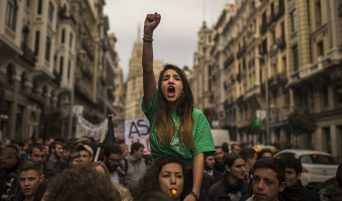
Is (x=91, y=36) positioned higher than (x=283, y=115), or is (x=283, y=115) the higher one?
(x=91, y=36)

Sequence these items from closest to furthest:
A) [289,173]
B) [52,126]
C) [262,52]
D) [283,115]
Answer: [289,173]
[52,126]
[283,115]
[262,52]

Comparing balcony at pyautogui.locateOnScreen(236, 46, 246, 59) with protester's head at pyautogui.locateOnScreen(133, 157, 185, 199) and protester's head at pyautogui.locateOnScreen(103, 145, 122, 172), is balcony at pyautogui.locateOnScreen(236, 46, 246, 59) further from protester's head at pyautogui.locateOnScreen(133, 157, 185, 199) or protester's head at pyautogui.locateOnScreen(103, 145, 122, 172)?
protester's head at pyautogui.locateOnScreen(133, 157, 185, 199)

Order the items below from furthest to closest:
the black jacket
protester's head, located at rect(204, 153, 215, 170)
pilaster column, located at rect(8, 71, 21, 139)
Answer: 1. pilaster column, located at rect(8, 71, 21, 139)
2. protester's head, located at rect(204, 153, 215, 170)
3. the black jacket

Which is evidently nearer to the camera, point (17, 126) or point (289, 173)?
point (289, 173)

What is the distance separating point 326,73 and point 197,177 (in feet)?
87.1

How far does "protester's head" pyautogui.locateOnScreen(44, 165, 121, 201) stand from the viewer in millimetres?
1770

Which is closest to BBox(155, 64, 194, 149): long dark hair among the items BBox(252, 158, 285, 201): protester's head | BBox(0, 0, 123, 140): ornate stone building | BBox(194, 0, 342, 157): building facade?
BBox(252, 158, 285, 201): protester's head

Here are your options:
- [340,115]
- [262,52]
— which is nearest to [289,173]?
[340,115]

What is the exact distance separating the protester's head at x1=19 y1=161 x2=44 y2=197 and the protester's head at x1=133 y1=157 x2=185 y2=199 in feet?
6.33

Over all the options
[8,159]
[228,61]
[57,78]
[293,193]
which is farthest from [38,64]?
[228,61]

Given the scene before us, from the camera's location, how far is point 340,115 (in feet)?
87.9

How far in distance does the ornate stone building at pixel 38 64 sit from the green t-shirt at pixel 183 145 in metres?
20.5

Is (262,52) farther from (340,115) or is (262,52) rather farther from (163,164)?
(163,164)

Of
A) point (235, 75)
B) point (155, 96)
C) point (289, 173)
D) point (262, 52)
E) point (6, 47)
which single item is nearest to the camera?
point (155, 96)
